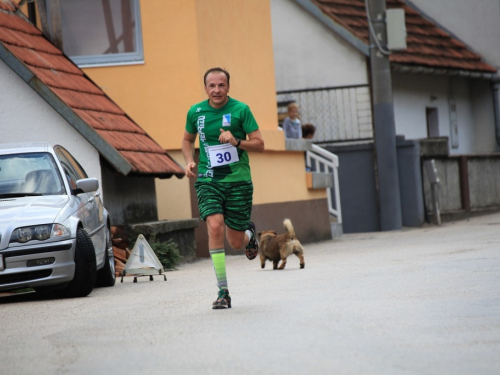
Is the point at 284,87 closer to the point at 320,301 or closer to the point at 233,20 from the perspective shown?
the point at 233,20

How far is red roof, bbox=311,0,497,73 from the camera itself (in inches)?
1011

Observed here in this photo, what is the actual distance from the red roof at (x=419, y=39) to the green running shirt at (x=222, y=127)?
16125 millimetres

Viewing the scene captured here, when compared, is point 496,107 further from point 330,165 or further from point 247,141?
point 247,141

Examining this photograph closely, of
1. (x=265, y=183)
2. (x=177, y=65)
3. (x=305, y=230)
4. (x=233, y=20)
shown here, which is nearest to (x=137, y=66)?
(x=177, y=65)

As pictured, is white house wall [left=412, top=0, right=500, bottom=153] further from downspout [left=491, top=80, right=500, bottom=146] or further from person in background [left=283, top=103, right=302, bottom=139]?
person in background [left=283, top=103, right=302, bottom=139]

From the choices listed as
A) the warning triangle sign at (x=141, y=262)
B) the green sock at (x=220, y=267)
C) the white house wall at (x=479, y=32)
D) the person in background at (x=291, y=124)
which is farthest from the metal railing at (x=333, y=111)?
the green sock at (x=220, y=267)

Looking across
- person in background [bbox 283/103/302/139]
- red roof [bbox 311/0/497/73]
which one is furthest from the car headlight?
red roof [bbox 311/0/497/73]

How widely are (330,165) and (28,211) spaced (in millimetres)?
12861

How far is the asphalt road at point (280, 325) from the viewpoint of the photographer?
19.3 ft

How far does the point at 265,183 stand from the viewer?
19.5m

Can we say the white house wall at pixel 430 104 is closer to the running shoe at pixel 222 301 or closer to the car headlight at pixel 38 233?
the car headlight at pixel 38 233

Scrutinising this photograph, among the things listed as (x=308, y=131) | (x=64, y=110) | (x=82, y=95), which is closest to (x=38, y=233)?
(x=64, y=110)

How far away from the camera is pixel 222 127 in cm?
893

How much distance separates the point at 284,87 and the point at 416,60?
3.33 m
